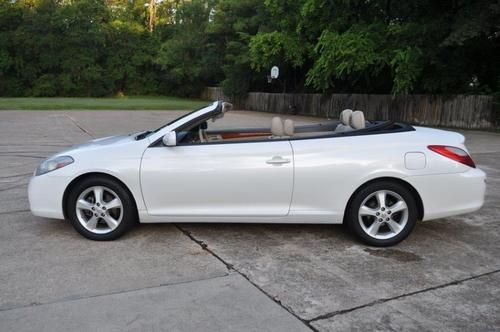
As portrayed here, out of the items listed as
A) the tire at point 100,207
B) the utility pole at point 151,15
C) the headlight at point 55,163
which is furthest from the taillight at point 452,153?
the utility pole at point 151,15

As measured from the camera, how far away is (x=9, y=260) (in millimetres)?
4168

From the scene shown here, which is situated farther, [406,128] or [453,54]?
[453,54]

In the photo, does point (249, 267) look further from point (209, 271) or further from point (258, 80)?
point (258, 80)

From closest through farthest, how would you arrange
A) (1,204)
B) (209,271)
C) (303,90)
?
(209,271), (1,204), (303,90)

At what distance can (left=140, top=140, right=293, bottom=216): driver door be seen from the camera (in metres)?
4.56

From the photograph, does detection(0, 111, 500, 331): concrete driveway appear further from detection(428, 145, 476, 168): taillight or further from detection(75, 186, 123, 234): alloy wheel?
→ detection(428, 145, 476, 168): taillight

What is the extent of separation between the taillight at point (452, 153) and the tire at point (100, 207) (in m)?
3.06

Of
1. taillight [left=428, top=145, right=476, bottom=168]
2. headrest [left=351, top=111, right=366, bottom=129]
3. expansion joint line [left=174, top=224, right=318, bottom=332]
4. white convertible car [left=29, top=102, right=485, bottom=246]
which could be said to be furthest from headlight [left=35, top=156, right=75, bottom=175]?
taillight [left=428, top=145, right=476, bottom=168]

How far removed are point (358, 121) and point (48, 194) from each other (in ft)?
10.8

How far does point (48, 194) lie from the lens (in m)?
4.70

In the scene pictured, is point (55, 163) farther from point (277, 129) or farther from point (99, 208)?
point (277, 129)

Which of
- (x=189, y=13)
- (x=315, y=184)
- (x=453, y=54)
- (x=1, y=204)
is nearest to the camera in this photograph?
→ (x=315, y=184)

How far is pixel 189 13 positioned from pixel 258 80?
18697mm

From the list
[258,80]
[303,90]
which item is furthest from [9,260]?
[258,80]
